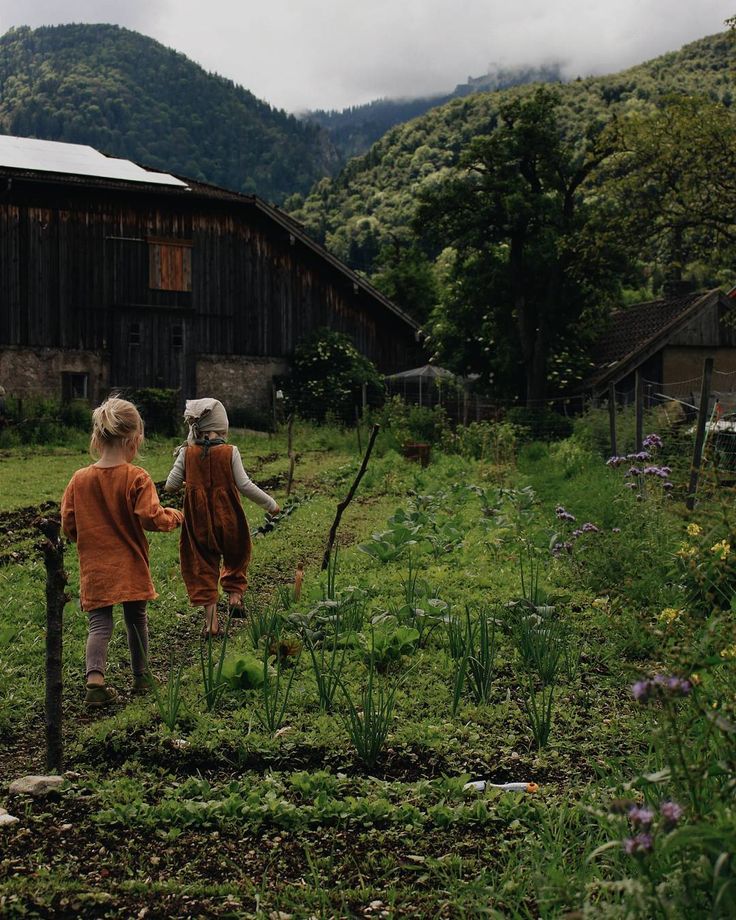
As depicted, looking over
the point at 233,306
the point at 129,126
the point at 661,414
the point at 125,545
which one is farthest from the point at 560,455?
the point at 129,126

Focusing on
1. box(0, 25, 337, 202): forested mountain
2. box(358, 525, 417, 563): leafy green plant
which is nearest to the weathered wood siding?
box(358, 525, 417, 563): leafy green plant

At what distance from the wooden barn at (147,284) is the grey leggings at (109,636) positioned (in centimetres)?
2386

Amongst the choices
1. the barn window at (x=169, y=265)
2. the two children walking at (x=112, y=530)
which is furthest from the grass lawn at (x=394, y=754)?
the barn window at (x=169, y=265)

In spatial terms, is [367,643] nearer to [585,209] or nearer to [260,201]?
[260,201]

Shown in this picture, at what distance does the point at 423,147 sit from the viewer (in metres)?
101

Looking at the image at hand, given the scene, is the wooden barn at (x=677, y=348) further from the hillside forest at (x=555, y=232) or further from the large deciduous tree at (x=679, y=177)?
the large deciduous tree at (x=679, y=177)

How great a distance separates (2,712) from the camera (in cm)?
510

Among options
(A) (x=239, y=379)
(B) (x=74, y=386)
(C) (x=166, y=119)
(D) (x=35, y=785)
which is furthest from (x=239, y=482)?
(C) (x=166, y=119)

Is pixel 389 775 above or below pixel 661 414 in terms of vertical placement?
below

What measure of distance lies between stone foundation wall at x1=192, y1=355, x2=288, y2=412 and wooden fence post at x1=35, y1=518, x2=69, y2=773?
26413mm

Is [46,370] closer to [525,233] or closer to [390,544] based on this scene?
[525,233]

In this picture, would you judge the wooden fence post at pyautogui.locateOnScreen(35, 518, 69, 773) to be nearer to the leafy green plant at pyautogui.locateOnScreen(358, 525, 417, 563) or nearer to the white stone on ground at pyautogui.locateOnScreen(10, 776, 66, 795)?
the white stone on ground at pyautogui.locateOnScreen(10, 776, 66, 795)

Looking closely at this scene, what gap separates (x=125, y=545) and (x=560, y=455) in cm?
1250

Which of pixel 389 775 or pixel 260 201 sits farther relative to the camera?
pixel 260 201
